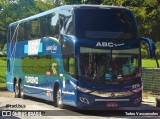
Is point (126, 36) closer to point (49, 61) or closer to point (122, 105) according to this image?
point (122, 105)

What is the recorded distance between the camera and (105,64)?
15.8 metres

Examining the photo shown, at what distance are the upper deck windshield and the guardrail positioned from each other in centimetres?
958

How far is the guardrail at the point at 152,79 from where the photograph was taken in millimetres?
25758

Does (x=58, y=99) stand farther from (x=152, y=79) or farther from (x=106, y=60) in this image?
(x=152, y=79)

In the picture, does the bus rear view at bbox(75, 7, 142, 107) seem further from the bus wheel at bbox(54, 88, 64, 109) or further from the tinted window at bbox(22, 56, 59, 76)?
the tinted window at bbox(22, 56, 59, 76)

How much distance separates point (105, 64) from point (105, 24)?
5.11 ft

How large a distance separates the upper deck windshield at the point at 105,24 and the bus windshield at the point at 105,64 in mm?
604

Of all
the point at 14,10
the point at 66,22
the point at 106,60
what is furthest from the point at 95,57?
the point at 14,10

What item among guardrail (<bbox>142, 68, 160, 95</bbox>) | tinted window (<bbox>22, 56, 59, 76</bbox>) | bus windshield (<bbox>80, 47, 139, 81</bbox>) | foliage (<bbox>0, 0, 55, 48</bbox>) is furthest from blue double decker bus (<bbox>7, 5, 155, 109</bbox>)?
foliage (<bbox>0, 0, 55, 48</bbox>)

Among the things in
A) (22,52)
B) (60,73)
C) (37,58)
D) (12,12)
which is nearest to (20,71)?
(22,52)

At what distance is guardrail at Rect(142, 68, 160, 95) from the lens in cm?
2576

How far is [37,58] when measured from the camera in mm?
20812

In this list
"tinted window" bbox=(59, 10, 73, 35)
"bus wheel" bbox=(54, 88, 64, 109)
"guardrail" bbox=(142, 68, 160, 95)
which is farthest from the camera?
"guardrail" bbox=(142, 68, 160, 95)

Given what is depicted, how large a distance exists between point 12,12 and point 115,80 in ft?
229
